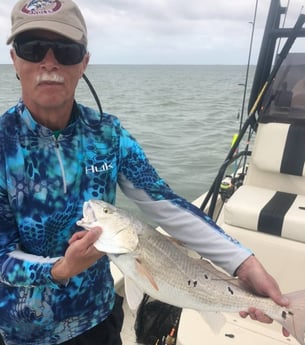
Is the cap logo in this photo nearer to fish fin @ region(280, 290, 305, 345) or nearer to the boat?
fish fin @ region(280, 290, 305, 345)

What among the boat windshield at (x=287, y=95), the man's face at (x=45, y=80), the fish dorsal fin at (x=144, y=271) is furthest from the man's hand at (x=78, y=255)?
the boat windshield at (x=287, y=95)

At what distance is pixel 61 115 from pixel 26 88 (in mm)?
160

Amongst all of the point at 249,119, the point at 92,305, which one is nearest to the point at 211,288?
the point at 92,305

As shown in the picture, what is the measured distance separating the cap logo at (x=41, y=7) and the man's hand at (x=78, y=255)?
78cm

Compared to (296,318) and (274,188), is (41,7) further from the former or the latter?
(274,188)

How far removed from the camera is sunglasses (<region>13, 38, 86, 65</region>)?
154cm

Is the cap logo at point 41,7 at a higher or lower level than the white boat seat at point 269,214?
higher

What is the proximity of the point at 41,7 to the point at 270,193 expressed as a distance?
104 inches

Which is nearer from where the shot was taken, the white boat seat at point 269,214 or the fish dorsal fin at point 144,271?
the fish dorsal fin at point 144,271

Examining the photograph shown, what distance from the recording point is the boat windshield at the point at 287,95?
4031 millimetres

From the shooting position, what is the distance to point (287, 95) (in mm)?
4141

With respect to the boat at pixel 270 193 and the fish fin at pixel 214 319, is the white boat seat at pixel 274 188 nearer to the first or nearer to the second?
the boat at pixel 270 193

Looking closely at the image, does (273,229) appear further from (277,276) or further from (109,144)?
Answer: (109,144)

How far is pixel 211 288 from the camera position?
6.06 feet
